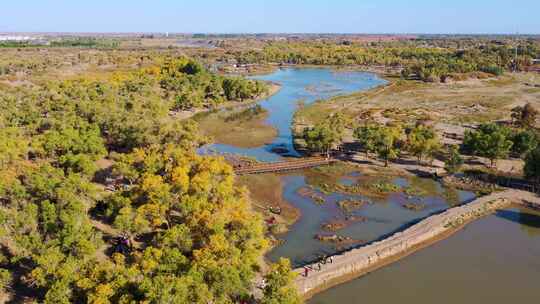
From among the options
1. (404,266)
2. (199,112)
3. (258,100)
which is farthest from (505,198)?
(258,100)

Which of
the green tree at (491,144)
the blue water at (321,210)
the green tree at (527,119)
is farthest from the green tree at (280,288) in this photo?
the green tree at (527,119)

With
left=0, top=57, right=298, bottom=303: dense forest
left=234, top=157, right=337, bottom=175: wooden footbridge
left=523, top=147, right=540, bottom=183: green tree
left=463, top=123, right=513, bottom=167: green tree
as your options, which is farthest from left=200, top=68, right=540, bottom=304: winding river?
left=463, top=123, right=513, bottom=167: green tree

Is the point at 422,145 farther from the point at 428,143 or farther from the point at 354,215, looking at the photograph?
the point at 354,215

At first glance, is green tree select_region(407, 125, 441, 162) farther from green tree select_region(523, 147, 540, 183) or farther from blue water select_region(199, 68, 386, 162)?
blue water select_region(199, 68, 386, 162)

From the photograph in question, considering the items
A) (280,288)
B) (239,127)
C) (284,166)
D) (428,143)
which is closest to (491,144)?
(428,143)

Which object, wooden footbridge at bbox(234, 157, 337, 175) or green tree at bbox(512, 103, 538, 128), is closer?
wooden footbridge at bbox(234, 157, 337, 175)

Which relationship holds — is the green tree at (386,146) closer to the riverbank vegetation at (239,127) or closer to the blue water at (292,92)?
the blue water at (292,92)
